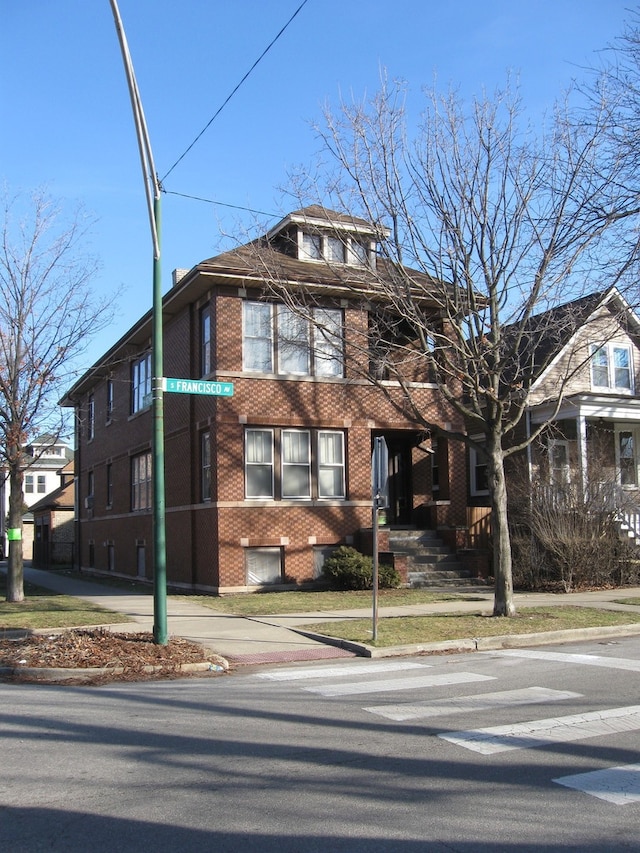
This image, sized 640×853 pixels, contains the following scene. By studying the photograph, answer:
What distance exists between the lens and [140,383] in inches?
1025

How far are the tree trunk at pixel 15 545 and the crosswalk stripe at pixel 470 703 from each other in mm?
12843

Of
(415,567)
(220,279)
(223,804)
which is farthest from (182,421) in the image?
(223,804)

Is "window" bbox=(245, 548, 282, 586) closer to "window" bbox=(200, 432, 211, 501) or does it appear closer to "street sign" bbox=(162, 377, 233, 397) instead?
"window" bbox=(200, 432, 211, 501)

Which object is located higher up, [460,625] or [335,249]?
[335,249]

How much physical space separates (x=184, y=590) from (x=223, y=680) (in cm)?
1145

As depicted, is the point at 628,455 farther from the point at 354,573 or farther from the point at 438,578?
the point at 354,573

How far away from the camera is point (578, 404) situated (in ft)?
73.8

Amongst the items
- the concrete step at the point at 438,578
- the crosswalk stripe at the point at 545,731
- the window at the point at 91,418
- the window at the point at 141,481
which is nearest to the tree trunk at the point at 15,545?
the window at the point at 141,481

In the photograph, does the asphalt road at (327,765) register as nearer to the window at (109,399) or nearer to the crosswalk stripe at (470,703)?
the crosswalk stripe at (470,703)

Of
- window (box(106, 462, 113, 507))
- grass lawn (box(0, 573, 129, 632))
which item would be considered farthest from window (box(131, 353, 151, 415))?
grass lawn (box(0, 573, 129, 632))

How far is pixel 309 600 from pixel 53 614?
16.5 ft

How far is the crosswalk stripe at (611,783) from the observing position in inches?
197

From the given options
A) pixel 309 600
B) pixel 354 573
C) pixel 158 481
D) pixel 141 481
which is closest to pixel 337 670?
pixel 158 481

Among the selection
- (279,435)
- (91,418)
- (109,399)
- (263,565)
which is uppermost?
(109,399)
